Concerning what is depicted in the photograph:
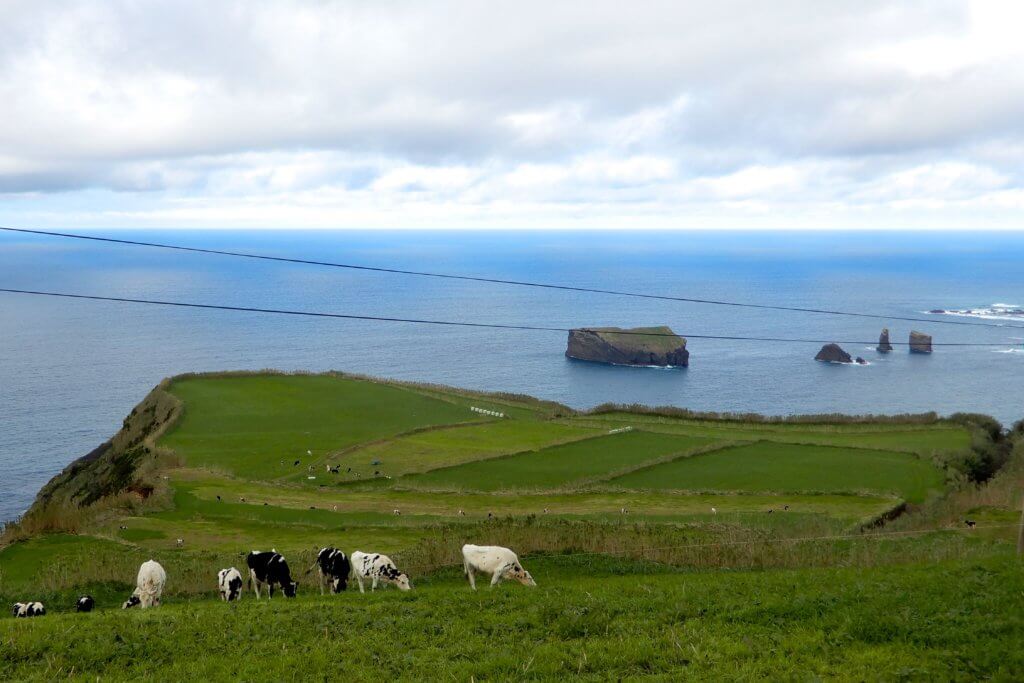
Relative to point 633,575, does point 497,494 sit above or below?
below

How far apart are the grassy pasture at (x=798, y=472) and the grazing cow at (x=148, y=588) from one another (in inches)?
904

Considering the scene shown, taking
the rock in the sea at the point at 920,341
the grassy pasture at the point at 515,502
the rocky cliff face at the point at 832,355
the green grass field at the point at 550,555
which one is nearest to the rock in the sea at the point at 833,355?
the rocky cliff face at the point at 832,355

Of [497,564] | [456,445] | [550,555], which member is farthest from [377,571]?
[456,445]

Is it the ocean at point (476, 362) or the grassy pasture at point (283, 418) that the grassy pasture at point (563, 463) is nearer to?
the grassy pasture at point (283, 418)

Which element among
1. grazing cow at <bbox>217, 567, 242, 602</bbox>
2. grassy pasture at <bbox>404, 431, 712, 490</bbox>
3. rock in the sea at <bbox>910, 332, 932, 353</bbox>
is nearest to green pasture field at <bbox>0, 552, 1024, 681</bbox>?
grazing cow at <bbox>217, 567, 242, 602</bbox>

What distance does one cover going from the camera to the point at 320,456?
4372 centimetres

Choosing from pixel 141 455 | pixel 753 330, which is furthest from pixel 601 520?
pixel 753 330

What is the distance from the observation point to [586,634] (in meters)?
13.2

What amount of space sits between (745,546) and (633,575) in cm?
372

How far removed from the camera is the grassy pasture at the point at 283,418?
44.3 m

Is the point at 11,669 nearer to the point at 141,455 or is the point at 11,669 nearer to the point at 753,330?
the point at 141,455

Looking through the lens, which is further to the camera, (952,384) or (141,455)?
(952,384)

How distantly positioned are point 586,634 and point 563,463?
97.0 feet

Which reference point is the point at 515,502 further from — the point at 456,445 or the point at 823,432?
the point at 823,432
